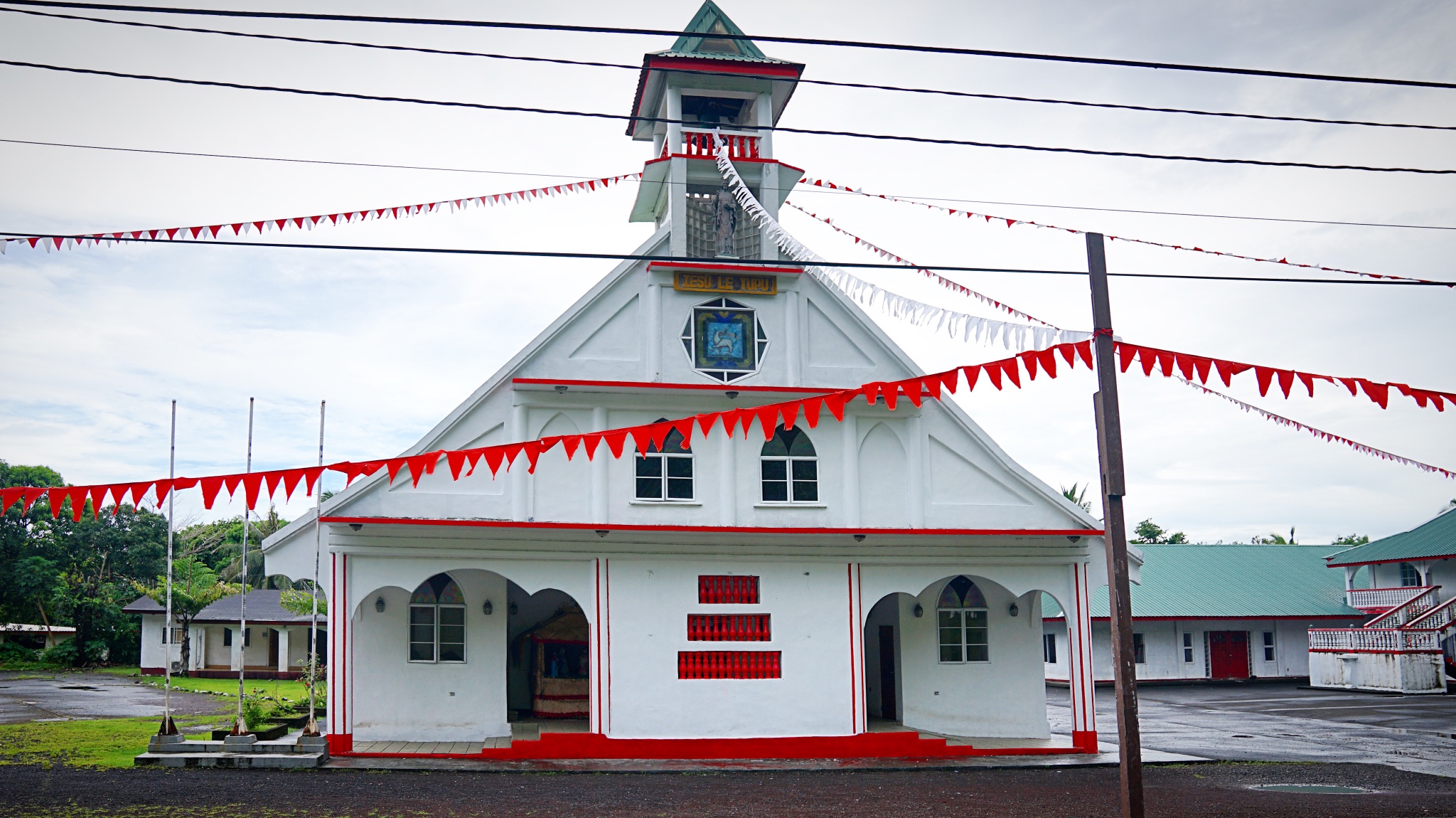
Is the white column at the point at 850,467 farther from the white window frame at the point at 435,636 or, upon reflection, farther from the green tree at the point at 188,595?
the green tree at the point at 188,595

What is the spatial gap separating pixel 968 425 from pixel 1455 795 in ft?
27.8

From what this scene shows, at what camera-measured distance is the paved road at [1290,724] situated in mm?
17938

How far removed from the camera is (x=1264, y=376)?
1173cm

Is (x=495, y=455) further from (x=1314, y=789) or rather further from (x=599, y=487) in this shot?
(x=1314, y=789)

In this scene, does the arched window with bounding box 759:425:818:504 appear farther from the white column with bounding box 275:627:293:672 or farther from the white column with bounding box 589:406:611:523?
the white column with bounding box 275:627:293:672

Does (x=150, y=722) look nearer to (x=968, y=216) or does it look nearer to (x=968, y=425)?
(x=968, y=425)

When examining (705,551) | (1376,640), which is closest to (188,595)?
(705,551)

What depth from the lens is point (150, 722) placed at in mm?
22281

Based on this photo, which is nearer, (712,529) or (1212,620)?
(712,529)

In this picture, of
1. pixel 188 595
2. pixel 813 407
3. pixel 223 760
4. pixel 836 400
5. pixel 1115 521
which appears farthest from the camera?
pixel 188 595

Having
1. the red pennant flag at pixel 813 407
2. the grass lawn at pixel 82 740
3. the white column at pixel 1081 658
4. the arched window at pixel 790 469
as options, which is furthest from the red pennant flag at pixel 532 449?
the white column at pixel 1081 658

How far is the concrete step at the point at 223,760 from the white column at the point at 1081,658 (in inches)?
465

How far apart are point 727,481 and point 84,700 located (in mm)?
20315

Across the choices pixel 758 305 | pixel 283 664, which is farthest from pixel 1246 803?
pixel 283 664
